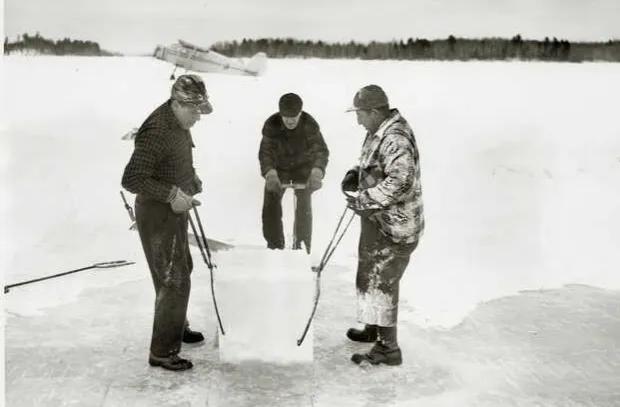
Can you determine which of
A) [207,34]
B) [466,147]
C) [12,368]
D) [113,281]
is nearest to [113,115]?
[207,34]

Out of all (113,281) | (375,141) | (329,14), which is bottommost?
(113,281)

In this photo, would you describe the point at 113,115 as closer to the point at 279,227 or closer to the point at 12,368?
the point at 279,227

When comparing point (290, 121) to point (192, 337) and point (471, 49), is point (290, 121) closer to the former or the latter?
point (192, 337)

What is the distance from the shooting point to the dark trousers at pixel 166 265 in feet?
13.0

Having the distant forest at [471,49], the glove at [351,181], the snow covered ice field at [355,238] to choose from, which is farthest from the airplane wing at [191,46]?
the glove at [351,181]

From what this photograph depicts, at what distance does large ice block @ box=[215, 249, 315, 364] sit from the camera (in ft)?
13.1

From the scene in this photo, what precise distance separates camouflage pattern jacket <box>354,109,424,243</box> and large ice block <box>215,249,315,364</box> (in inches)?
19.1

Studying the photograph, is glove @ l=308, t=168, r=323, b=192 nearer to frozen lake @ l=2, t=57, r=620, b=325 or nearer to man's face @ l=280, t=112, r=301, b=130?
man's face @ l=280, t=112, r=301, b=130

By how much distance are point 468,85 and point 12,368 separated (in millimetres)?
13762

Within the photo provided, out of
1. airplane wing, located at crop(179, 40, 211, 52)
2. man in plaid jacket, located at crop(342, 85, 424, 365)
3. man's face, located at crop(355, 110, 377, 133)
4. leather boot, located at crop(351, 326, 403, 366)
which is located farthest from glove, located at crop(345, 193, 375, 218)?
airplane wing, located at crop(179, 40, 211, 52)

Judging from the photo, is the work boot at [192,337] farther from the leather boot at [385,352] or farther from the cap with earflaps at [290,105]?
the cap with earflaps at [290,105]

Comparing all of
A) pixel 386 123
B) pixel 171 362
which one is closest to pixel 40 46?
pixel 171 362

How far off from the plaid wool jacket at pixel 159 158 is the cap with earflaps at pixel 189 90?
0.38 ft

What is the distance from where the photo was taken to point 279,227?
600 centimetres
